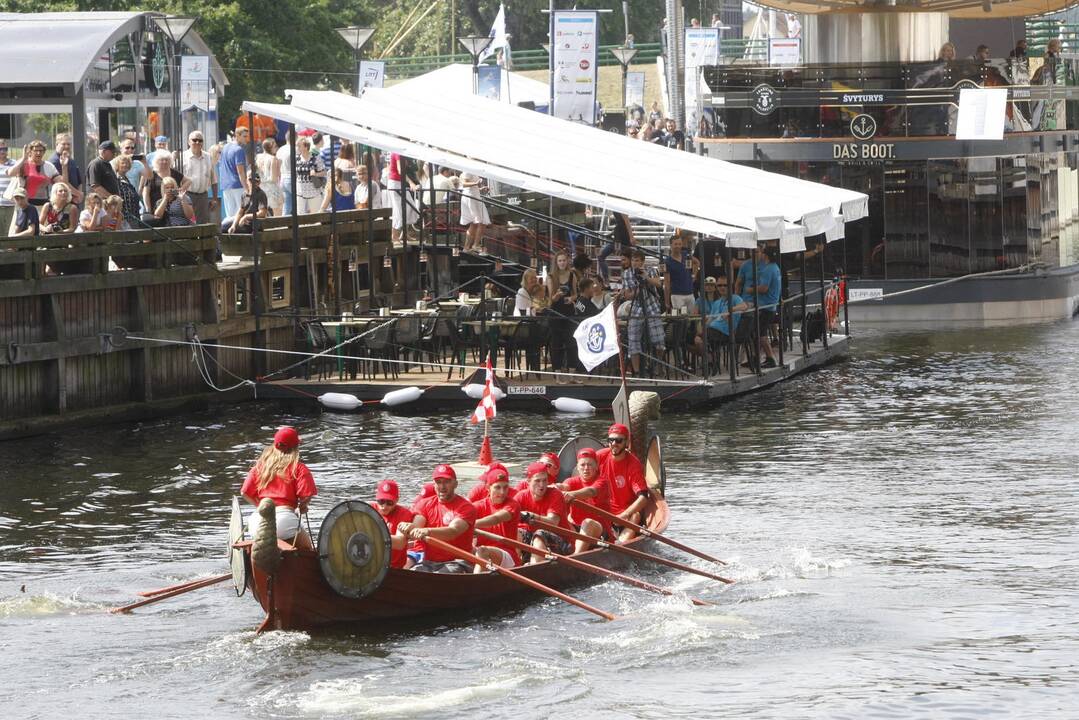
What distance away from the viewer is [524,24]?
279 feet

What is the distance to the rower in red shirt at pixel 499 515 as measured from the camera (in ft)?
55.5

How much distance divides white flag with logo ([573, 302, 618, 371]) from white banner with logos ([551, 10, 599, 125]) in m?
18.7

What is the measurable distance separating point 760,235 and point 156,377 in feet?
27.5

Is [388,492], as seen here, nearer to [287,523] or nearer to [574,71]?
[287,523]

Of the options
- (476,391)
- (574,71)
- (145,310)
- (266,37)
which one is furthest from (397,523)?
(266,37)

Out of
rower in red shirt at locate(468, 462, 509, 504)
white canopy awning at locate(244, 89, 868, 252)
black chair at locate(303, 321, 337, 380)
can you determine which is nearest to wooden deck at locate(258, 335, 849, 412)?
black chair at locate(303, 321, 337, 380)

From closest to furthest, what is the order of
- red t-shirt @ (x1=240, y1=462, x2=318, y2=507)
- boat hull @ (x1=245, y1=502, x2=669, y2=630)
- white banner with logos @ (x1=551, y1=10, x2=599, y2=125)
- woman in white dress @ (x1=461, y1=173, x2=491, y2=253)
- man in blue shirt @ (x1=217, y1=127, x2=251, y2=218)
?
boat hull @ (x1=245, y1=502, x2=669, y2=630)
red t-shirt @ (x1=240, y1=462, x2=318, y2=507)
man in blue shirt @ (x1=217, y1=127, x2=251, y2=218)
woman in white dress @ (x1=461, y1=173, x2=491, y2=253)
white banner with logos @ (x1=551, y1=10, x2=599, y2=125)

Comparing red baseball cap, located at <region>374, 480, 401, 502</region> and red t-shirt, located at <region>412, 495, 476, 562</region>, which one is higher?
red baseball cap, located at <region>374, 480, 401, 502</region>

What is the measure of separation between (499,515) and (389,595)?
1.64 meters

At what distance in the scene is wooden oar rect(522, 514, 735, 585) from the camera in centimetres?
1739

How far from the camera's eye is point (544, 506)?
17.8 meters

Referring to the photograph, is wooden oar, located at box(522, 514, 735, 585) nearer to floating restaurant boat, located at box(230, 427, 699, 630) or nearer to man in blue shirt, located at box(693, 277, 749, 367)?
floating restaurant boat, located at box(230, 427, 699, 630)

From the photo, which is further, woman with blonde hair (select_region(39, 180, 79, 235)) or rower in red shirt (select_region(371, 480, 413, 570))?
woman with blonde hair (select_region(39, 180, 79, 235))

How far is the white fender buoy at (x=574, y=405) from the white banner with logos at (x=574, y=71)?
58.1 ft
